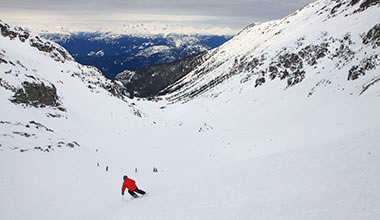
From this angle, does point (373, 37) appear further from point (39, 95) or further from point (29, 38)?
point (29, 38)

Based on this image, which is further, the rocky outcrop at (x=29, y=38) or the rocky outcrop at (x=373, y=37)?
the rocky outcrop at (x=29, y=38)

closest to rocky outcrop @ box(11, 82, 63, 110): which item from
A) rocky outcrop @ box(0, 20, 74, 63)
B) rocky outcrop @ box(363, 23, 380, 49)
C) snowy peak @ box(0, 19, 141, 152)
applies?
snowy peak @ box(0, 19, 141, 152)

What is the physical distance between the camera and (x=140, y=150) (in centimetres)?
2755

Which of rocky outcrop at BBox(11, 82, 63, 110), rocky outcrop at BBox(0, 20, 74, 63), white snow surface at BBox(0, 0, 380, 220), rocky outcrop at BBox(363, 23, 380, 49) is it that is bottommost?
white snow surface at BBox(0, 0, 380, 220)

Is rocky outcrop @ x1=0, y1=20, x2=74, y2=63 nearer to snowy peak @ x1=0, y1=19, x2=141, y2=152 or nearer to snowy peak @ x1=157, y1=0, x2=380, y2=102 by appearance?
snowy peak @ x1=0, y1=19, x2=141, y2=152

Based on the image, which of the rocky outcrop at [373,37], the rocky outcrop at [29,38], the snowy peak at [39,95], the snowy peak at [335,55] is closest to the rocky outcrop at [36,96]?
the snowy peak at [39,95]

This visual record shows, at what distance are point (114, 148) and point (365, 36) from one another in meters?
52.7

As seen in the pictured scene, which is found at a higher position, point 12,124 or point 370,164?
point 12,124

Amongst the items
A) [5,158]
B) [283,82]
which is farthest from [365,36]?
[5,158]

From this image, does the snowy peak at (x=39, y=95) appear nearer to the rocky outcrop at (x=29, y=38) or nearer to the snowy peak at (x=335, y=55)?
the rocky outcrop at (x=29, y=38)

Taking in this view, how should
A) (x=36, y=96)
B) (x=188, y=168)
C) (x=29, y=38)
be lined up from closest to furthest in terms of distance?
1. (x=188, y=168)
2. (x=36, y=96)
3. (x=29, y=38)

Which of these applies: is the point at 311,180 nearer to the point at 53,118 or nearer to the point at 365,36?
the point at 53,118

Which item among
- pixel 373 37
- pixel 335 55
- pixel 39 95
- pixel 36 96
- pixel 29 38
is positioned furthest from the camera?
pixel 335 55

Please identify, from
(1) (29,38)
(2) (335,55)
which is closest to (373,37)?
(2) (335,55)
